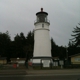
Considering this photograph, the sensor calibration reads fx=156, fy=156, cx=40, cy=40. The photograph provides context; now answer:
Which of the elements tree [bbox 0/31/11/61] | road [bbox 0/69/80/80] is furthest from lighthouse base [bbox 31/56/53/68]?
tree [bbox 0/31/11/61]

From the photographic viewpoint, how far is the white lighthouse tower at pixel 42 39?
33.7 metres

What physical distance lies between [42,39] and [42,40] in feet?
0.73

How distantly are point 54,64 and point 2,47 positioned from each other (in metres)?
43.3

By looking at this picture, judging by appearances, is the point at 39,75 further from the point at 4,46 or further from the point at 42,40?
the point at 4,46

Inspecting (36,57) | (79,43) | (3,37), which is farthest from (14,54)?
(36,57)

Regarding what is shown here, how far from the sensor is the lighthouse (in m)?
33.6

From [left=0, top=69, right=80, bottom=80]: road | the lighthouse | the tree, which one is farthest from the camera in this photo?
the tree

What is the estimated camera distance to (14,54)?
239 ft

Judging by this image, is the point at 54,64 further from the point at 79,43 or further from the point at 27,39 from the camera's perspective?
the point at 27,39

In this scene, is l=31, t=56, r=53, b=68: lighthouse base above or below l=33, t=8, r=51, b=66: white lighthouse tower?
below

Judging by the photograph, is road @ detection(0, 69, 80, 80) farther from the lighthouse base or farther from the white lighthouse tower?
the white lighthouse tower

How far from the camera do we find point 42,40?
34.2 m

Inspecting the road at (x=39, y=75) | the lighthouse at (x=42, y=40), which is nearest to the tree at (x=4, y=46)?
the lighthouse at (x=42, y=40)

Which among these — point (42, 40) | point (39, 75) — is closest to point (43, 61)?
point (42, 40)
